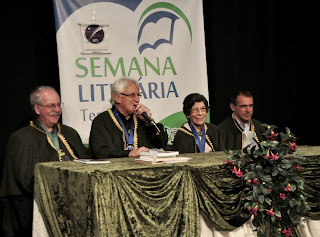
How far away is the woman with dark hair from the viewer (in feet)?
15.7

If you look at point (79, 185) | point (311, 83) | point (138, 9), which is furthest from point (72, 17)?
point (311, 83)

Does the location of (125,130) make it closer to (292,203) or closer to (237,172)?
(237,172)

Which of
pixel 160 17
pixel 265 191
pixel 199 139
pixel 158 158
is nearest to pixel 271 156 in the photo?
pixel 265 191

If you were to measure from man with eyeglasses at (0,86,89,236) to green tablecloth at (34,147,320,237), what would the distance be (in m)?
0.72

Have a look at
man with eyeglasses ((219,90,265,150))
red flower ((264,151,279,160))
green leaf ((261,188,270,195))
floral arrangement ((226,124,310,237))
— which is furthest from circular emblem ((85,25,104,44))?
green leaf ((261,188,270,195))

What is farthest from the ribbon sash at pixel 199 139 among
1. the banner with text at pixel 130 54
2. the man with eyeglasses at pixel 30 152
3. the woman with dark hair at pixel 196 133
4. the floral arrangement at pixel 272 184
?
the floral arrangement at pixel 272 184

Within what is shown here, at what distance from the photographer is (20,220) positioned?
165 inches

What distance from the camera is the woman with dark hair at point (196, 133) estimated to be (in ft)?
15.7

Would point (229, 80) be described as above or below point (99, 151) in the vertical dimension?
above

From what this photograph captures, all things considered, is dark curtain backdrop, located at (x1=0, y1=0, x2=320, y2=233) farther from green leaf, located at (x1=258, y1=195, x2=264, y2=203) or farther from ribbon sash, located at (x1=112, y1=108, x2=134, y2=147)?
green leaf, located at (x1=258, y1=195, x2=264, y2=203)

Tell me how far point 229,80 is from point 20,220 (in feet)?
8.99

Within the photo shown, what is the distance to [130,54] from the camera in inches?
205

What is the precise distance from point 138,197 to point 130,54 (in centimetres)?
232

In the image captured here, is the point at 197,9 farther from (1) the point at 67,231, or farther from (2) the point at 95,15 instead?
(1) the point at 67,231
